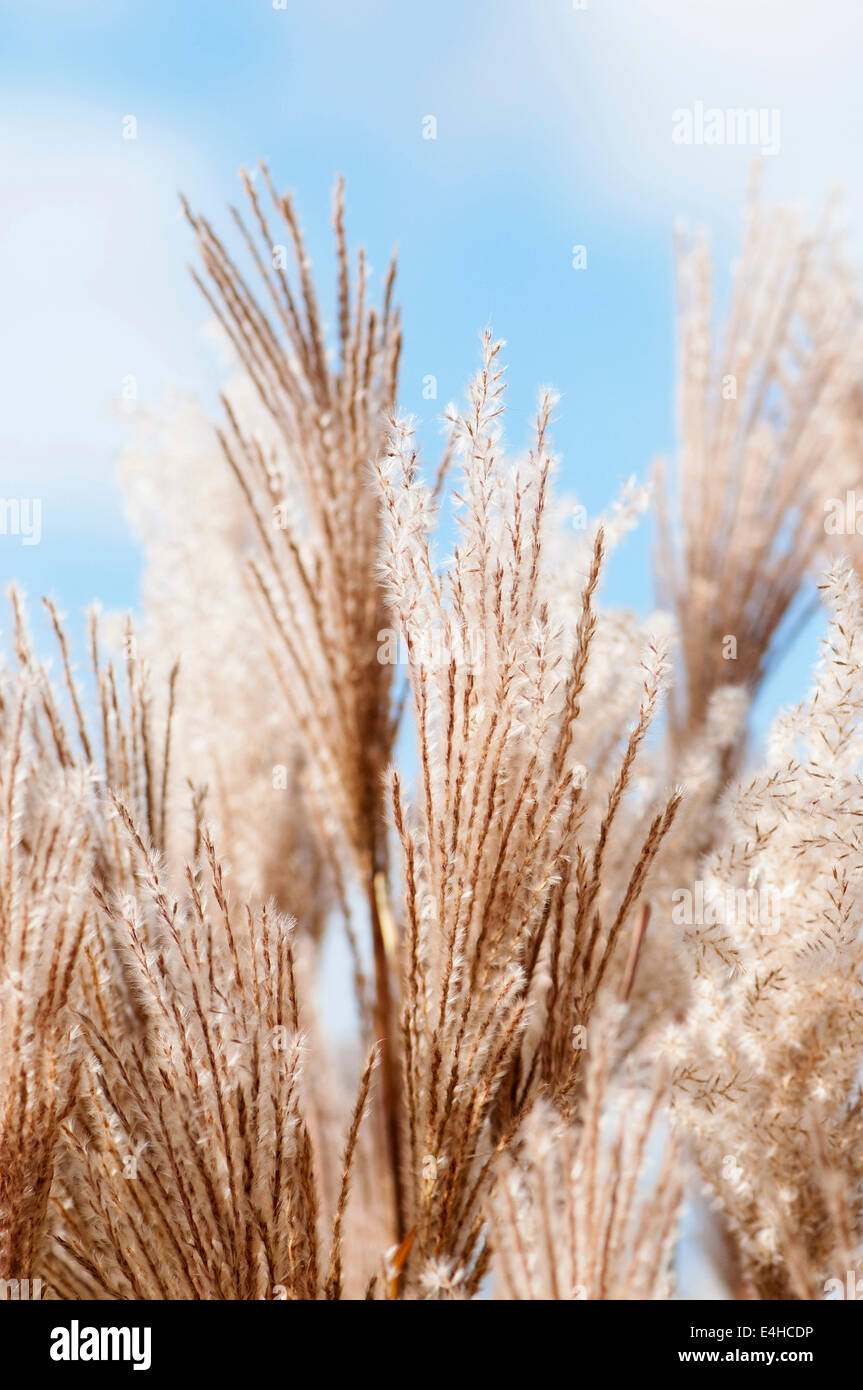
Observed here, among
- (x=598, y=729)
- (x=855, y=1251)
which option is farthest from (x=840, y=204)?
(x=855, y=1251)

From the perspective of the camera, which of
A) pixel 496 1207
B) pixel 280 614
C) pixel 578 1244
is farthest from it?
pixel 280 614

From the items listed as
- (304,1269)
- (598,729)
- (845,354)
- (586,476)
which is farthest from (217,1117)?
(845,354)

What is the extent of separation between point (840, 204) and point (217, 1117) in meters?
1.84

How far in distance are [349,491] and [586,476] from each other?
253 millimetres

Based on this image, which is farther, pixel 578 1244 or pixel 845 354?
pixel 845 354

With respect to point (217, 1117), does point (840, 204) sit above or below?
above

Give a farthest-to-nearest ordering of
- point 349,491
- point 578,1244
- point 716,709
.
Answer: point 716,709 → point 349,491 → point 578,1244

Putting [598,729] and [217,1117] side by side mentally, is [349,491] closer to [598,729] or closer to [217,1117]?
[598,729]

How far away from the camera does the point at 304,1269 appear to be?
785 mm

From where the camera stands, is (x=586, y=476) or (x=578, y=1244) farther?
(x=586, y=476)

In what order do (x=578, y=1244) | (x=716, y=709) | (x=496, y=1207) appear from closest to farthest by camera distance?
(x=578, y=1244), (x=496, y=1207), (x=716, y=709)
